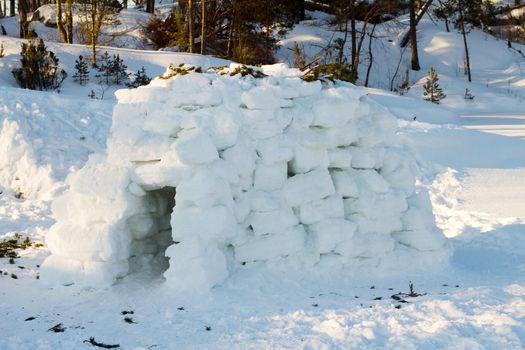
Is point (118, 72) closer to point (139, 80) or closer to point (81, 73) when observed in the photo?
point (139, 80)

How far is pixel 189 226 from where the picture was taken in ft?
13.9

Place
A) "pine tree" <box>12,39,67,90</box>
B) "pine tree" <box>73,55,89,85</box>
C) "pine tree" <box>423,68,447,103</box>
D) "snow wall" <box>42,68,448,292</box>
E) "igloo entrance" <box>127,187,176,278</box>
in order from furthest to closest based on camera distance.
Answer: "pine tree" <box>423,68,447,103</box> → "pine tree" <box>73,55,89,85</box> → "pine tree" <box>12,39,67,90</box> → "igloo entrance" <box>127,187,176,278</box> → "snow wall" <box>42,68,448,292</box>

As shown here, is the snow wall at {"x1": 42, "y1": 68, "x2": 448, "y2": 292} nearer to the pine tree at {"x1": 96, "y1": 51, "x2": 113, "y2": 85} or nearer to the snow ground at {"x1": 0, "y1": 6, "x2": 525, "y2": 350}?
the snow ground at {"x1": 0, "y1": 6, "x2": 525, "y2": 350}

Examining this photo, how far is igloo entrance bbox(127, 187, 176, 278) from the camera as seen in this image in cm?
475

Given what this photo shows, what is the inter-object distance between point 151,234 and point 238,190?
1075 mm

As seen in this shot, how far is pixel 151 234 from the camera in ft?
16.8

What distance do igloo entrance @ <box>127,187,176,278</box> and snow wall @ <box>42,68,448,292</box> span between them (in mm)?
13

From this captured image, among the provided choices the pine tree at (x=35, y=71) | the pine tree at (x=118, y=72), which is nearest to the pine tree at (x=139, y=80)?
the pine tree at (x=118, y=72)

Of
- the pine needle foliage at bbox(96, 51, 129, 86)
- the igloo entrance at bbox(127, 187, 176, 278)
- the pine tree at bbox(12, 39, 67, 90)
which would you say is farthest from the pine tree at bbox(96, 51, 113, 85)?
the igloo entrance at bbox(127, 187, 176, 278)

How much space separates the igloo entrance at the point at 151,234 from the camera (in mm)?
4746

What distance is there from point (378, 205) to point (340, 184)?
41 cm

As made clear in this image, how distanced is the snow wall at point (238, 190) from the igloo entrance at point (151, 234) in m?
0.01

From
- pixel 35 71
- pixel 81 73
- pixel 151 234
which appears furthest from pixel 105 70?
pixel 151 234

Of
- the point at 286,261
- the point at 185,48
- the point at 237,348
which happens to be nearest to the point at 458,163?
the point at 286,261
